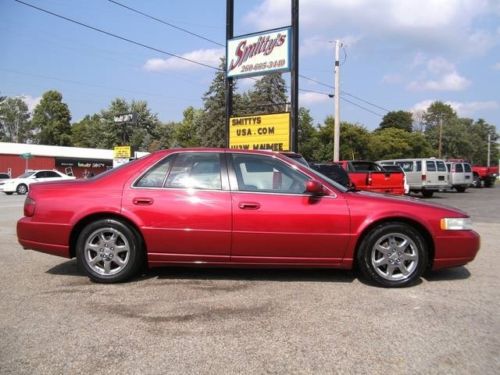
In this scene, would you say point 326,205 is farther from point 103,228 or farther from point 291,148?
point 291,148

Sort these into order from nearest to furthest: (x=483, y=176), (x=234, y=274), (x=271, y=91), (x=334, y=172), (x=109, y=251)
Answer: (x=109, y=251) → (x=234, y=274) → (x=334, y=172) → (x=483, y=176) → (x=271, y=91)

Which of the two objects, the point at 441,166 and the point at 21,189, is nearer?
the point at 441,166

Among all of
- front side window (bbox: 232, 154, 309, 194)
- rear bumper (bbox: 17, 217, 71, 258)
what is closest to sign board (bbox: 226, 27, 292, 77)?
front side window (bbox: 232, 154, 309, 194)

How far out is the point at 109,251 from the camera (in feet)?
17.8

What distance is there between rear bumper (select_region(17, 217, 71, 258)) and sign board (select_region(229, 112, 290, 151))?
9.72 m

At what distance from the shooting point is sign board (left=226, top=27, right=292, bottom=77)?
14438 millimetres

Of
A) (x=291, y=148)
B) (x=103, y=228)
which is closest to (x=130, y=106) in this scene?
(x=291, y=148)

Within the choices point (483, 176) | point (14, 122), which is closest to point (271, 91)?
point (483, 176)

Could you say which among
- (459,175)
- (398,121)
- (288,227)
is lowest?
(288,227)

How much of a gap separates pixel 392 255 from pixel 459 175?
85.6 ft

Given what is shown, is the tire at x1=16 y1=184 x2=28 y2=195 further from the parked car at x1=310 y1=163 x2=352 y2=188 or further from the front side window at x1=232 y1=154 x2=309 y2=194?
the front side window at x1=232 y1=154 x2=309 y2=194

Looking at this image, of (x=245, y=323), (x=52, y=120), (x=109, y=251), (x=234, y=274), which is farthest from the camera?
(x=52, y=120)

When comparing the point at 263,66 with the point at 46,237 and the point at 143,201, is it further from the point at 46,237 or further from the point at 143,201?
the point at 46,237

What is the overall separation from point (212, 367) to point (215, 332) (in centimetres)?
64
